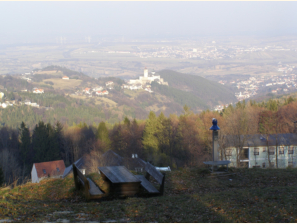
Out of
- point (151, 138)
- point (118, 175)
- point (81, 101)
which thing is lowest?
point (81, 101)

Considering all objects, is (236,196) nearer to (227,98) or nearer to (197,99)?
(197,99)

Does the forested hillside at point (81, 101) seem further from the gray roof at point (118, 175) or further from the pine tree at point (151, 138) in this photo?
the gray roof at point (118, 175)

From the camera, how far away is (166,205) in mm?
6793

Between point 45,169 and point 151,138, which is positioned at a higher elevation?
point 151,138

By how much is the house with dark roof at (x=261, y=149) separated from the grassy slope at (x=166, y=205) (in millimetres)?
15671

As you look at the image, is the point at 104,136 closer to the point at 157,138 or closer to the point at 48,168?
the point at 157,138

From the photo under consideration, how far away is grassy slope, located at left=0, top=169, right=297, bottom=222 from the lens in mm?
5719

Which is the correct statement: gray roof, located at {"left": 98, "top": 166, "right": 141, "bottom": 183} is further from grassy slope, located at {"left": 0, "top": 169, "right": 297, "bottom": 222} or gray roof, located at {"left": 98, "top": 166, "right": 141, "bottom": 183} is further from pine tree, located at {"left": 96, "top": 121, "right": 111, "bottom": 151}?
pine tree, located at {"left": 96, "top": 121, "right": 111, "bottom": 151}

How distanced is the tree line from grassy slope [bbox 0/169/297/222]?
63.5 feet

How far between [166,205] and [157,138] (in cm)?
3654

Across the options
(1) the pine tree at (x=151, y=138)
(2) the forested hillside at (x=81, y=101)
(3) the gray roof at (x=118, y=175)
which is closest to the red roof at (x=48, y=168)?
(1) the pine tree at (x=151, y=138)

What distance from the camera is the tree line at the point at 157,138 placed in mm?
33531

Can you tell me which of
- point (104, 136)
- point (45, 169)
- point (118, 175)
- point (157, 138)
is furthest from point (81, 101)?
point (118, 175)

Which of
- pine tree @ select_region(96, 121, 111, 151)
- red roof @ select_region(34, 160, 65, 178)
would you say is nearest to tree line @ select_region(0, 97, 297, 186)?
pine tree @ select_region(96, 121, 111, 151)
